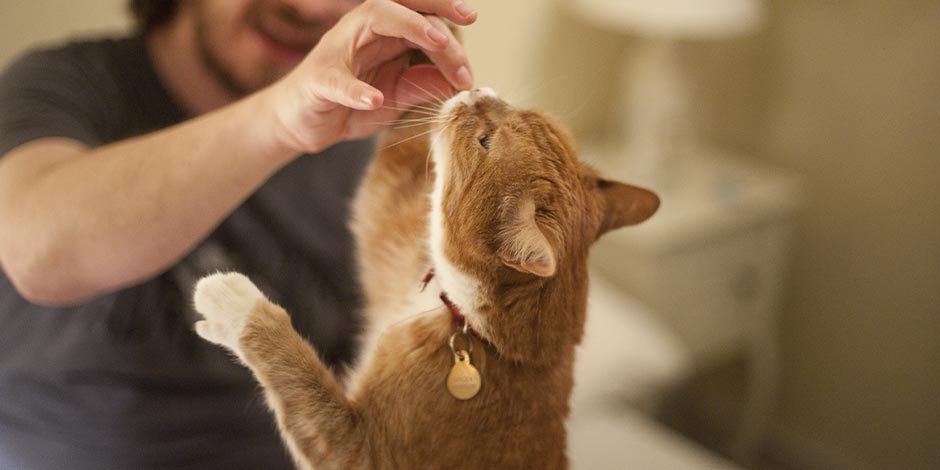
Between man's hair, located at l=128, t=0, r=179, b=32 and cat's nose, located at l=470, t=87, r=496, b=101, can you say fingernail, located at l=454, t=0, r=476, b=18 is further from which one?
man's hair, located at l=128, t=0, r=179, b=32

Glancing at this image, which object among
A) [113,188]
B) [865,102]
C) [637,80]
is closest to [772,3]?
[865,102]

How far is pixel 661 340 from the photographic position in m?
1.56

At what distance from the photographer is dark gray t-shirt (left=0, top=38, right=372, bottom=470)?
0.58 metres

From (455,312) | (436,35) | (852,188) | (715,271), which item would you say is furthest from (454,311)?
(852,188)

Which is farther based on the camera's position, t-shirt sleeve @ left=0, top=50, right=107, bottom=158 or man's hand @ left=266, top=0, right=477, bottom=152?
t-shirt sleeve @ left=0, top=50, right=107, bottom=158

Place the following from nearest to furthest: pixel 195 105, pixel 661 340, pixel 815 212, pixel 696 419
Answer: pixel 195 105
pixel 661 340
pixel 696 419
pixel 815 212

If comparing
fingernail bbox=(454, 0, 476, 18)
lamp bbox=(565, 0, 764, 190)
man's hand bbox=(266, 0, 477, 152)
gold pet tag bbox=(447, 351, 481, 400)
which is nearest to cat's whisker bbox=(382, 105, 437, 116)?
man's hand bbox=(266, 0, 477, 152)

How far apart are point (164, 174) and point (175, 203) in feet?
0.10

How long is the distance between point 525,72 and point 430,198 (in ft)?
0.64

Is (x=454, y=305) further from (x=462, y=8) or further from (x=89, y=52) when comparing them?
(x=89, y=52)

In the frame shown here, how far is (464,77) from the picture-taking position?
2.13 ft

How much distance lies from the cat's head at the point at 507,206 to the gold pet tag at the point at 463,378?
0.03m

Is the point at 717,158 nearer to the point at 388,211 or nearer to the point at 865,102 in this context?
the point at 865,102

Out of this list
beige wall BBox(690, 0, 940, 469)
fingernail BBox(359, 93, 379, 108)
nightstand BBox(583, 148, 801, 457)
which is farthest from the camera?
nightstand BBox(583, 148, 801, 457)
